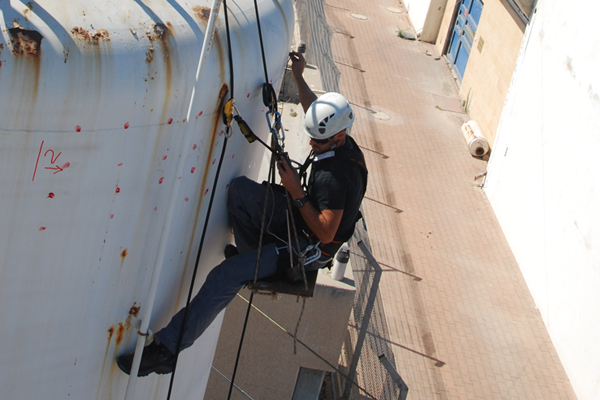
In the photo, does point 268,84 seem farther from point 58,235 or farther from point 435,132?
point 435,132

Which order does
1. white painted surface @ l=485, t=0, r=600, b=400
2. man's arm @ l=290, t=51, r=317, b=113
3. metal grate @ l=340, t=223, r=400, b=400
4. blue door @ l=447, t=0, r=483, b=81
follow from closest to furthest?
man's arm @ l=290, t=51, r=317, b=113, metal grate @ l=340, t=223, r=400, b=400, white painted surface @ l=485, t=0, r=600, b=400, blue door @ l=447, t=0, r=483, b=81

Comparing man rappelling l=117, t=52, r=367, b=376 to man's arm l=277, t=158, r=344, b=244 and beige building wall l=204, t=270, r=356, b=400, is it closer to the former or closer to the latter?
man's arm l=277, t=158, r=344, b=244

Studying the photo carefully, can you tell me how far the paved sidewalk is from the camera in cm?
946

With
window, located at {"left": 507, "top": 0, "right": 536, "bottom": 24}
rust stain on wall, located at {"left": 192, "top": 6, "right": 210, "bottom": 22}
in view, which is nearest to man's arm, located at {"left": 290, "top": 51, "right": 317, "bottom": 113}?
rust stain on wall, located at {"left": 192, "top": 6, "right": 210, "bottom": 22}

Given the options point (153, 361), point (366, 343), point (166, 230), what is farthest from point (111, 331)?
point (366, 343)

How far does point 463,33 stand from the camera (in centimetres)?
2012

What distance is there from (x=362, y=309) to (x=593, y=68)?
6021 mm

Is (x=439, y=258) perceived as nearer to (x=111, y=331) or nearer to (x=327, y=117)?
(x=327, y=117)

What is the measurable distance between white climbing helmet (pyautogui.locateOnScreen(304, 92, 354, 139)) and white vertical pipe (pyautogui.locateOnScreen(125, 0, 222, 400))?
1.12 meters

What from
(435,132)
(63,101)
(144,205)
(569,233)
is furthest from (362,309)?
(435,132)

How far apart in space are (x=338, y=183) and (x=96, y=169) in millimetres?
1547

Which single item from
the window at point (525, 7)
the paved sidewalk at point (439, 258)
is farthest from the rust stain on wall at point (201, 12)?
the window at point (525, 7)

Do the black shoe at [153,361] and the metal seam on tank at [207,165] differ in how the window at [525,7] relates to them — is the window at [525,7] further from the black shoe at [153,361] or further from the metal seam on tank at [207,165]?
the black shoe at [153,361]

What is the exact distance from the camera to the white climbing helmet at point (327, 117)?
3.71m
